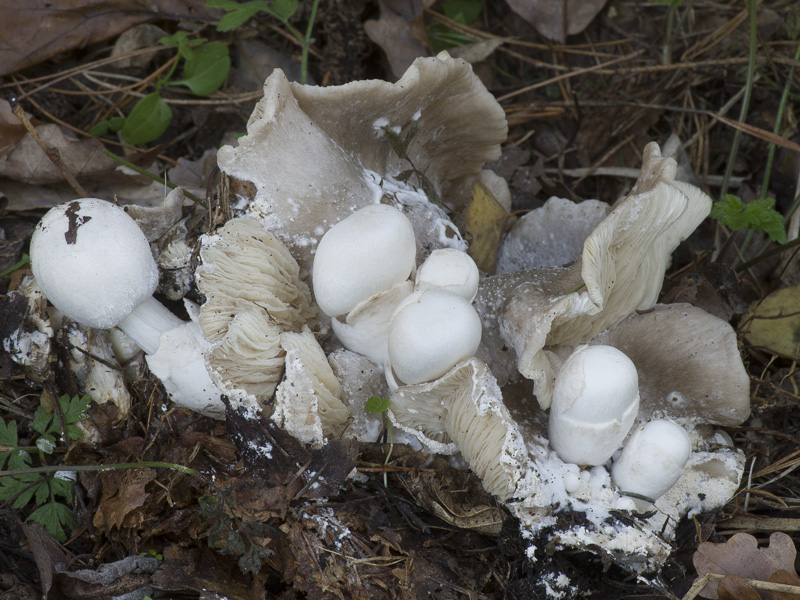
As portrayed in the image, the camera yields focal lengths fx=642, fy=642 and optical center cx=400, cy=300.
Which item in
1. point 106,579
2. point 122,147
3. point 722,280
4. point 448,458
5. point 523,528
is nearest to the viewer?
point 523,528

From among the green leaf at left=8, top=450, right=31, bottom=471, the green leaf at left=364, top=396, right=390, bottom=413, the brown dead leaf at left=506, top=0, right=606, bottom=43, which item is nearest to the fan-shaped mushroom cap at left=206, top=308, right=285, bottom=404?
the green leaf at left=364, top=396, right=390, bottom=413

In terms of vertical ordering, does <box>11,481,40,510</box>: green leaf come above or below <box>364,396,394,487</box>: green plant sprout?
below

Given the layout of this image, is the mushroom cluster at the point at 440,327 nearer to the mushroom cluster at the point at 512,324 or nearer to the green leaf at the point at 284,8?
the mushroom cluster at the point at 512,324

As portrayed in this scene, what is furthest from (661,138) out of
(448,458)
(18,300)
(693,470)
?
(18,300)

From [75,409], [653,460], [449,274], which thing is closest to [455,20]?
[449,274]

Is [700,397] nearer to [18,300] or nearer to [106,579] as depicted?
[106,579]

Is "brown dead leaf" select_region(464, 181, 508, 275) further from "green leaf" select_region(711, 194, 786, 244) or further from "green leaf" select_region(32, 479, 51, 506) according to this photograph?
"green leaf" select_region(32, 479, 51, 506)

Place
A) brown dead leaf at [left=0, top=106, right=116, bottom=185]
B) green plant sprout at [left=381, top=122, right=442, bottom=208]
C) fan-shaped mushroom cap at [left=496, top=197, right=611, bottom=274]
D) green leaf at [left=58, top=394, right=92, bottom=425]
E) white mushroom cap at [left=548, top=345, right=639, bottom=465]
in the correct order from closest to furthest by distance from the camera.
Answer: white mushroom cap at [left=548, top=345, right=639, bottom=465]
green leaf at [left=58, top=394, right=92, bottom=425]
green plant sprout at [left=381, top=122, right=442, bottom=208]
fan-shaped mushroom cap at [left=496, top=197, right=611, bottom=274]
brown dead leaf at [left=0, top=106, right=116, bottom=185]
